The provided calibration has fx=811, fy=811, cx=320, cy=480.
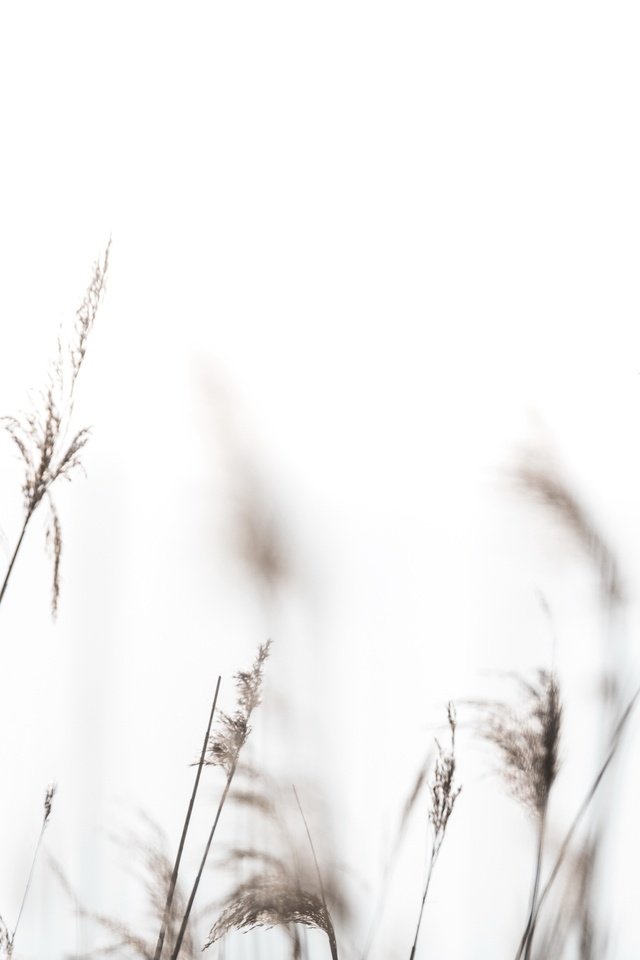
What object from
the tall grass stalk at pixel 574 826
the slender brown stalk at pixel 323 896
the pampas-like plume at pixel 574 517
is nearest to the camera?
the slender brown stalk at pixel 323 896

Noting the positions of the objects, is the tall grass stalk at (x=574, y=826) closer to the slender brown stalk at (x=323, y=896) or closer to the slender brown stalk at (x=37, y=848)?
the slender brown stalk at (x=323, y=896)

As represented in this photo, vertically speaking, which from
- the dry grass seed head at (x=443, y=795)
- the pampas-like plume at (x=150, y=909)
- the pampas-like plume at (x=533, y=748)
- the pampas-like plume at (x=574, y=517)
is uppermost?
the pampas-like plume at (x=574, y=517)

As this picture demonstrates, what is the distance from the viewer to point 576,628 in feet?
4.15

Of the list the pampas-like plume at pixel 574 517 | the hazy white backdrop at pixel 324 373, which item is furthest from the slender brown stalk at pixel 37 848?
the pampas-like plume at pixel 574 517

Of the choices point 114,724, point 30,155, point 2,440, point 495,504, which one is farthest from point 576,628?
point 30,155

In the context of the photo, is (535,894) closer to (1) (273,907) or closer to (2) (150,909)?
(1) (273,907)

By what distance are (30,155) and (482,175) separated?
29.8 inches

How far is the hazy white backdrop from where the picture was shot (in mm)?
1225

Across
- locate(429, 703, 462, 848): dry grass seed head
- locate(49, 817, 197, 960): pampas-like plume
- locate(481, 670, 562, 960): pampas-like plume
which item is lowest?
locate(49, 817, 197, 960): pampas-like plume

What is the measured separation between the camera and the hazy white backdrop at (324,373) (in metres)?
1.22

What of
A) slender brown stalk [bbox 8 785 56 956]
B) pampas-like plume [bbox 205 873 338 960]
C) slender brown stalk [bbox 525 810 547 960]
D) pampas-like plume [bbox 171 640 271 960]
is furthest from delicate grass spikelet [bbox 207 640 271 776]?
slender brown stalk [bbox 525 810 547 960]

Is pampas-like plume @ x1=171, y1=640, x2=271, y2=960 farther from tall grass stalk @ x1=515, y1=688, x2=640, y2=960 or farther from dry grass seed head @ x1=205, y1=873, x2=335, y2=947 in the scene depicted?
tall grass stalk @ x1=515, y1=688, x2=640, y2=960

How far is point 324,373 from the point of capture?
1355 mm

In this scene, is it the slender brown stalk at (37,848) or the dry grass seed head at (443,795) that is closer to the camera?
the dry grass seed head at (443,795)
